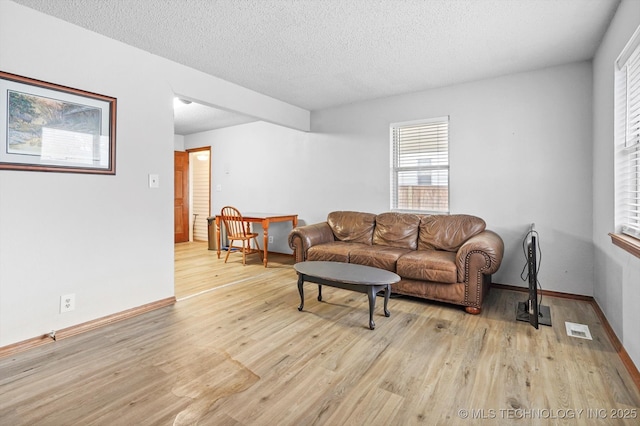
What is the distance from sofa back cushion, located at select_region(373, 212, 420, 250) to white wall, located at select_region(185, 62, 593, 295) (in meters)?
0.38

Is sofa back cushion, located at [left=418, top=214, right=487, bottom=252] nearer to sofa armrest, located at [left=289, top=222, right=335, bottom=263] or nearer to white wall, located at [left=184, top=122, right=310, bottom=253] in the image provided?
sofa armrest, located at [left=289, top=222, right=335, bottom=263]

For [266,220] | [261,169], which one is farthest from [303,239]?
[261,169]

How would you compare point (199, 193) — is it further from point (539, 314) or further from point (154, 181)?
point (539, 314)

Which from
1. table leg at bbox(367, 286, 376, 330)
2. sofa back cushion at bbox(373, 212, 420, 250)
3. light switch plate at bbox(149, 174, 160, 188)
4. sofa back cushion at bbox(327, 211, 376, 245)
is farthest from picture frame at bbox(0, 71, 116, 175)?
sofa back cushion at bbox(373, 212, 420, 250)

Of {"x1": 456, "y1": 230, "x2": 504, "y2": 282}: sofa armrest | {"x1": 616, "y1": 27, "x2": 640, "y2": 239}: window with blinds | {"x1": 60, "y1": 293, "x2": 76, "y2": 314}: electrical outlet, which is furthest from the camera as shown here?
{"x1": 456, "y1": 230, "x2": 504, "y2": 282}: sofa armrest

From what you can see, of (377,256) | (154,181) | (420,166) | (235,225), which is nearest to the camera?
(154,181)

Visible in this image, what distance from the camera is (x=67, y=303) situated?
2555 millimetres

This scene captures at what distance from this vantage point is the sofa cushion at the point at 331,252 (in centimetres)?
384

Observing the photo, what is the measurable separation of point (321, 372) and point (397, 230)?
2.44m

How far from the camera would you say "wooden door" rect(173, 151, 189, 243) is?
7.30 m

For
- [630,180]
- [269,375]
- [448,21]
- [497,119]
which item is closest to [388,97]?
[497,119]

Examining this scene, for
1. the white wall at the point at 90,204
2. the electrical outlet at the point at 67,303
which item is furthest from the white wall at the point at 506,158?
the electrical outlet at the point at 67,303

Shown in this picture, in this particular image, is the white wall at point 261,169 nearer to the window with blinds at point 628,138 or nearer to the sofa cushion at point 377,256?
the sofa cushion at point 377,256

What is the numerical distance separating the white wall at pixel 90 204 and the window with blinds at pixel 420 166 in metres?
2.62
